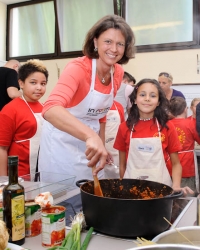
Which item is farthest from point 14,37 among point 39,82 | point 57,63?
point 39,82

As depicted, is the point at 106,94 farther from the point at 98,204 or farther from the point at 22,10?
the point at 22,10

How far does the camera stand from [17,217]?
2.60 ft

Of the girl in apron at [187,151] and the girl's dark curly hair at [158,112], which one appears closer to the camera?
the girl's dark curly hair at [158,112]

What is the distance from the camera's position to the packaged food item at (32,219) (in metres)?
0.85

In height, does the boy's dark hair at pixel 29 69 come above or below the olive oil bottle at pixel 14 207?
above

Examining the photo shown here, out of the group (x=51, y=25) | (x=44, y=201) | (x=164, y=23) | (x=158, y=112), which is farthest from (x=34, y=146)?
(x=51, y=25)

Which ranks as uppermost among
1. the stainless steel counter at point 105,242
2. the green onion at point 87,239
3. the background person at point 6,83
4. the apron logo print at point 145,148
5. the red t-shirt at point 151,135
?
the background person at point 6,83

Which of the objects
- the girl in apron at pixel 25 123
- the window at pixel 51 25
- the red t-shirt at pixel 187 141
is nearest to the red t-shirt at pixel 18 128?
the girl in apron at pixel 25 123

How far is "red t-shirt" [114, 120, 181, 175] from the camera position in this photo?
172 centimetres

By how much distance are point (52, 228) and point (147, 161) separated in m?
1.03

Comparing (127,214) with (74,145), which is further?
(74,145)

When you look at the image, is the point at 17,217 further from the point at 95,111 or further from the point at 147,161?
the point at 147,161

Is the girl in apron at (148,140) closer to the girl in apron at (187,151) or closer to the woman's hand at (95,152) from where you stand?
the girl in apron at (187,151)

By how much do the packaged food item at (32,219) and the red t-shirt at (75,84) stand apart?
1.30ft
